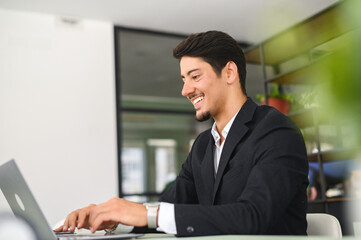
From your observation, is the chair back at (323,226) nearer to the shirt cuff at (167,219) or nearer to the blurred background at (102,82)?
the shirt cuff at (167,219)

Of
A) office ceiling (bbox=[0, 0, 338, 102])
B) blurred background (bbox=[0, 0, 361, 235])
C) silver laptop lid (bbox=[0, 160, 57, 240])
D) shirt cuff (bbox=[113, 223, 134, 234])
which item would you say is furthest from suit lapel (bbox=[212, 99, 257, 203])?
office ceiling (bbox=[0, 0, 338, 102])

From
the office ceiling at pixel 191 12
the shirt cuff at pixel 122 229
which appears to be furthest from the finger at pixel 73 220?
the office ceiling at pixel 191 12

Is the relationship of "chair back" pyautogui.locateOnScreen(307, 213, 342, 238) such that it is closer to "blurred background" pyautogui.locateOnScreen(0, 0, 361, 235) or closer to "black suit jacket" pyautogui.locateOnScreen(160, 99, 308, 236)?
"black suit jacket" pyautogui.locateOnScreen(160, 99, 308, 236)

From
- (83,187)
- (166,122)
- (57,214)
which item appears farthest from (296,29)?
(166,122)

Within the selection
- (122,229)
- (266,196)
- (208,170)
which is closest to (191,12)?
(208,170)

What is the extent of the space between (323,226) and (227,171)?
1.05 feet

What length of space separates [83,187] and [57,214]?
1.08ft

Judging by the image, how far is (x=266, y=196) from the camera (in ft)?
3.41

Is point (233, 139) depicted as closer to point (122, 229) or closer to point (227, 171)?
point (227, 171)

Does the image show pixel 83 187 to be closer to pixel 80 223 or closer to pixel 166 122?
pixel 80 223

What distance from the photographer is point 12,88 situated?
3.76m

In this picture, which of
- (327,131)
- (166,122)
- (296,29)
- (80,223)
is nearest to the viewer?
(80,223)

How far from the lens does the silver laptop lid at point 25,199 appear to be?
0.87m

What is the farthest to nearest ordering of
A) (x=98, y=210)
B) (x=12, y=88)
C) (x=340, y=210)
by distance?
(x=12, y=88), (x=340, y=210), (x=98, y=210)
